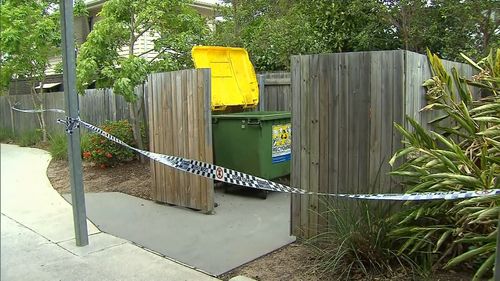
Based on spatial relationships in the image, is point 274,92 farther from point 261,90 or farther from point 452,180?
point 452,180

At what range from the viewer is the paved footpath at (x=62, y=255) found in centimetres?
434

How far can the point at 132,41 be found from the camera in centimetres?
951

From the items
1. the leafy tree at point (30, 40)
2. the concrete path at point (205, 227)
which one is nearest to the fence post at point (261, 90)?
the concrete path at point (205, 227)

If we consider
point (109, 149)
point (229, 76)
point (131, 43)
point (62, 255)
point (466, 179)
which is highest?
point (131, 43)

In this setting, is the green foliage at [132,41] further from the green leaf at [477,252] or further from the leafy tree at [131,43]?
the green leaf at [477,252]

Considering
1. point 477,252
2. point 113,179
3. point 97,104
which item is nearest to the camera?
point 477,252

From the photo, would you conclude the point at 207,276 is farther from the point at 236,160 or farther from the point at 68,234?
the point at 236,160

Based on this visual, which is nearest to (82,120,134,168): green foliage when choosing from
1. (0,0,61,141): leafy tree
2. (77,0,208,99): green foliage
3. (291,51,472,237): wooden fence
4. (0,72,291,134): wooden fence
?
(0,72,291,134): wooden fence

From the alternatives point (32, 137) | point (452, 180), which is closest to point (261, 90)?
point (452, 180)

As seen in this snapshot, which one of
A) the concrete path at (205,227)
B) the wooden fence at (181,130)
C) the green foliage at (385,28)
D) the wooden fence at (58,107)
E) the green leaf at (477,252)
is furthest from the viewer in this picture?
the wooden fence at (58,107)

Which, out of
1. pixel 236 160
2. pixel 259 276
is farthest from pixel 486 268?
pixel 236 160

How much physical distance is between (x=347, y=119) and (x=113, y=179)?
5.48m

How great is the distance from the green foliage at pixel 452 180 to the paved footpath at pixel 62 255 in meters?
1.92

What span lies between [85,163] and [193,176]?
15.2 ft
